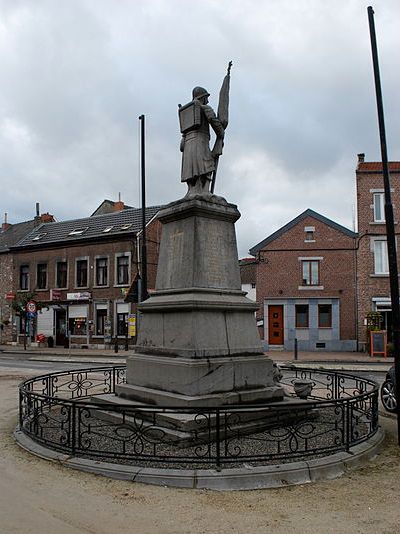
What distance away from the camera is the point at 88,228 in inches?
1411

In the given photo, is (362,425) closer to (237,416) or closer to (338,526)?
(237,416)

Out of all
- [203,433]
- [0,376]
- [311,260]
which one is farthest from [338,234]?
[203,433]

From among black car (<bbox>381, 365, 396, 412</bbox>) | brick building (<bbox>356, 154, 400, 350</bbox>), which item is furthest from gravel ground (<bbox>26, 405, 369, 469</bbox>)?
brick building (<bbox>356, 154, 400, 350</bbox>)

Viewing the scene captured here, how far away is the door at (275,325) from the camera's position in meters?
30.6

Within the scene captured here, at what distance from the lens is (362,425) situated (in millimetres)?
8023

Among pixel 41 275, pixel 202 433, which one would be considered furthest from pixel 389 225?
pixel 41 275

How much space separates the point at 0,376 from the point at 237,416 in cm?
1212

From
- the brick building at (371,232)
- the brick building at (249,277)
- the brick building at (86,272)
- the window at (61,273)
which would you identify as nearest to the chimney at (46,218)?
the brick building at (86,272)

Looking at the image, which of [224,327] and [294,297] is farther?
[294,297]

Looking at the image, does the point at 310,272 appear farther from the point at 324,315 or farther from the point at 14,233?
the point at 14,233

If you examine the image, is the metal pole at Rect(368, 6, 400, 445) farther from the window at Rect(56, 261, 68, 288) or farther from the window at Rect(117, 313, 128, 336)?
the window at Rect(56, 261, 68, 288)

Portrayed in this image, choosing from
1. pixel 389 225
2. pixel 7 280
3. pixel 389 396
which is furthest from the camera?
pixel 7 280

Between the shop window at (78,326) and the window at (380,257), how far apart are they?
19.0 meters

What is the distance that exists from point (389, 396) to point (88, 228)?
2892 cm
